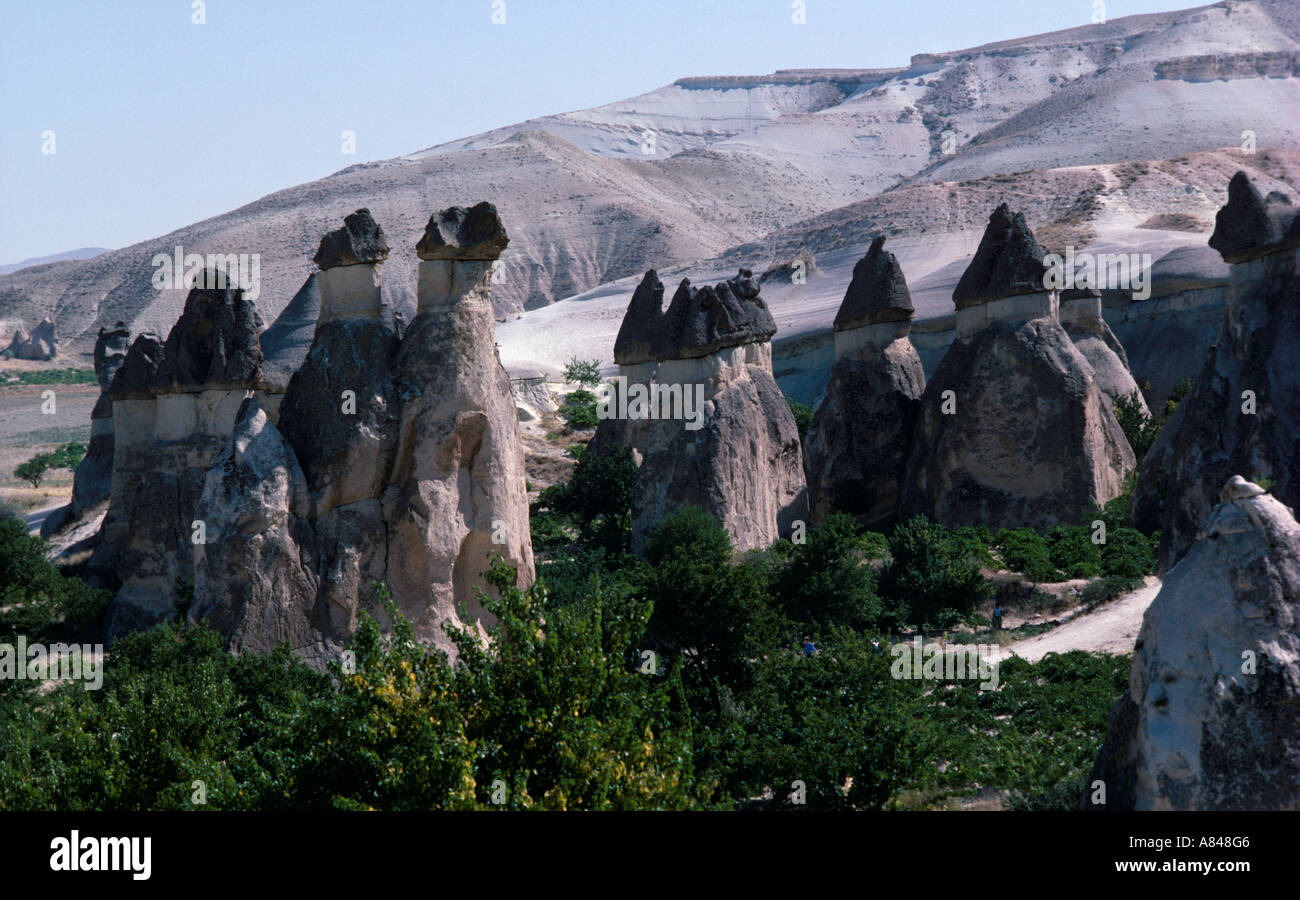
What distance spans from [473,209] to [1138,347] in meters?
28.4

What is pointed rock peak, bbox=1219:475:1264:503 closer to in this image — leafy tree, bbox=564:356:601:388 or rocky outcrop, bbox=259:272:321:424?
rocky outcrop, bbox=259:272:321:424

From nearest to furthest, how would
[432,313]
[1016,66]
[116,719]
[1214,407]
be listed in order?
[116,719], [432,313], [1214,407], [1016,66]

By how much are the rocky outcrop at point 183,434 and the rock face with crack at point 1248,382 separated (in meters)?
13.2

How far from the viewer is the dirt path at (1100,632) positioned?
17.5 meters

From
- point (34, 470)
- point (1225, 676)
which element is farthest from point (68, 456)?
point (1225, 676)

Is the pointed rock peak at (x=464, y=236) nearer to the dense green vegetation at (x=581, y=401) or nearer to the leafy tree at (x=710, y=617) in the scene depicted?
the leafy tree at (x=710, y=617)

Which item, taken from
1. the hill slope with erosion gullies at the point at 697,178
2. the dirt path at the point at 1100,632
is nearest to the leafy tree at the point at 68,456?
the hill slope with erosion gullies at the point at 697,178

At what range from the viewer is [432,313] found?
53.8 feet

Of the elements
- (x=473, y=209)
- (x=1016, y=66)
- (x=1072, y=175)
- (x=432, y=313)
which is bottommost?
(x=432, y=313)

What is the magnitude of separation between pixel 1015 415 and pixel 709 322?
540 centimetres

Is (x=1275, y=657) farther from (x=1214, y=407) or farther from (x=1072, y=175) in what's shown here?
(x=1072, y=175)

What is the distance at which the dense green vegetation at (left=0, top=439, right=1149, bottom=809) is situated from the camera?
9586mm

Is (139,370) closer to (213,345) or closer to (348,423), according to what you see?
(213,345)
